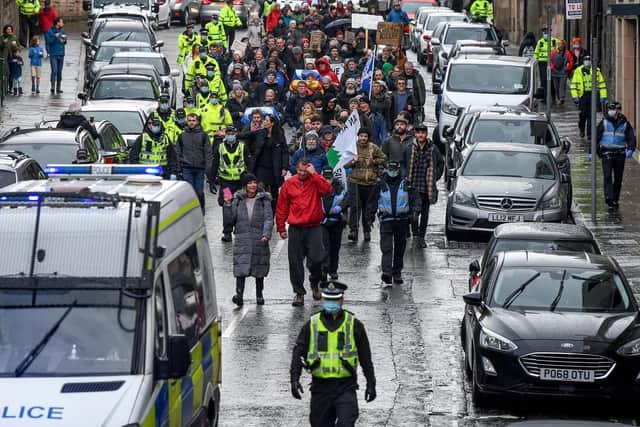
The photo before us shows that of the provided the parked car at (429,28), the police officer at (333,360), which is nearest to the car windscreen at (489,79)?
the parked car at (429,28)

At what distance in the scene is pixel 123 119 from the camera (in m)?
30.1

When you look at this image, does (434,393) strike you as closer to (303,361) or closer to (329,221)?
(303,361)

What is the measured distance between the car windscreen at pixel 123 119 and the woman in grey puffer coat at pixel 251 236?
32.9ft

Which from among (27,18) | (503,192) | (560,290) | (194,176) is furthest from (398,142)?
(27,18)

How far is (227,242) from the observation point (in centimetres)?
2442

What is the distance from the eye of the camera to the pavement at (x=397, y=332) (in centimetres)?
1516

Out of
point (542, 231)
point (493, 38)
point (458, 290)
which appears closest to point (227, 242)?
point (458, 290)

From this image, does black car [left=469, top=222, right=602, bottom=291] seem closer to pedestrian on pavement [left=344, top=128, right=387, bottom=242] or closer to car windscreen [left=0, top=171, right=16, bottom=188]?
pedestrian on pavement [left=344, top=128, right=387, bottom=242]

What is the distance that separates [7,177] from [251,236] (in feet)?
9.96

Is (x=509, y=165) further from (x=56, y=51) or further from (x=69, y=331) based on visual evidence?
Answer: (x=56, y=51)

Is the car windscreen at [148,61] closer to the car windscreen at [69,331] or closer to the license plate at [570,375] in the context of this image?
the license plate at [570,375]

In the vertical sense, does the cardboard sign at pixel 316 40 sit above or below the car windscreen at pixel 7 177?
above

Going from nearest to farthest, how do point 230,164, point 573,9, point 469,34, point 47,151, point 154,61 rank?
point 47,151
point 230,164
point 573,9
point 154,61
point 469,34

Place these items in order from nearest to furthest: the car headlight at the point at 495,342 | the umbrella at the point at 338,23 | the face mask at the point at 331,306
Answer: the face mask at the point at 331,306 → the car headlight at the point at 495,342 → the umbrella at the point at 338,23
